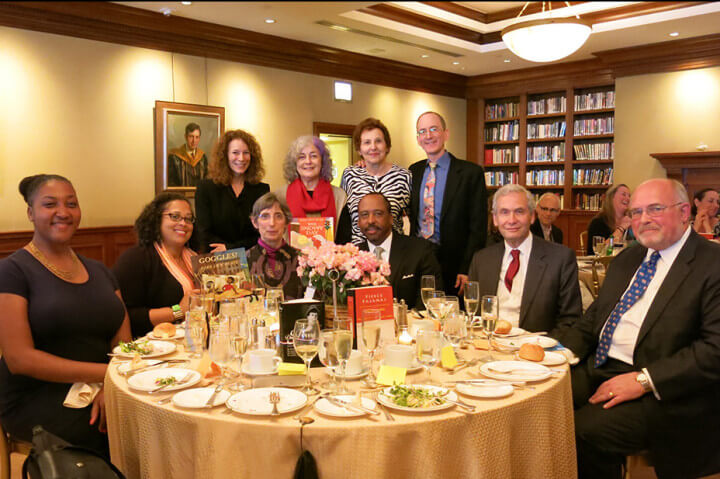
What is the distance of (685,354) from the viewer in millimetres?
2127

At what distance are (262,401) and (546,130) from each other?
855 centimetres

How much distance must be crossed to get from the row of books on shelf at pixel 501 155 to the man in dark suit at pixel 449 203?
5.97 m

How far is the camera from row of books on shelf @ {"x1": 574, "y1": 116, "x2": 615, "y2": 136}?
8.58m

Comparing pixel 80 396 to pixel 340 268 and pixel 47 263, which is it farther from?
pixel 340 268

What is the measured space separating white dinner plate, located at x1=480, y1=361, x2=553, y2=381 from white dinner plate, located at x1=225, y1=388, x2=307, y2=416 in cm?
65

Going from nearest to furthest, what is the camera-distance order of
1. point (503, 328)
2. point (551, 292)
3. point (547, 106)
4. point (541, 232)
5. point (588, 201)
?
point (503, 328), point (551, 292), point (541, 232), point (588, 201), point (547, 106)

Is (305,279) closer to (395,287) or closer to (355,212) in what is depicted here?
(395,287)

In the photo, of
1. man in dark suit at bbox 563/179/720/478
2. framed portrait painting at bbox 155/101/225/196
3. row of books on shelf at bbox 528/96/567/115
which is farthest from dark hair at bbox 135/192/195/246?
row of books on shelf at bbox 528/96/567/115

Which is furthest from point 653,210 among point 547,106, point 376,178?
point 547,106

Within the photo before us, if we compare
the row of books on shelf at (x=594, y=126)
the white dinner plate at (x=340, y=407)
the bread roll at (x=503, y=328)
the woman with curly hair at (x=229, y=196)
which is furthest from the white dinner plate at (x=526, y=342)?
the row of books on shelf at (x=594, y=126)

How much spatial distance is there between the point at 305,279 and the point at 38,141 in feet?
14.6

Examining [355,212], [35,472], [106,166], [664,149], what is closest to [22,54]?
[106,166]

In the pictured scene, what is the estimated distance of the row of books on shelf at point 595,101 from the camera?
852cm

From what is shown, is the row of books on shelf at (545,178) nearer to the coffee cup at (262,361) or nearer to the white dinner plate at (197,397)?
the coffee cup at (262,361)
